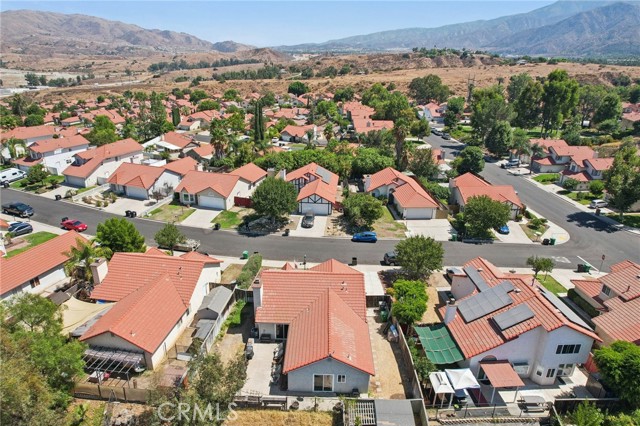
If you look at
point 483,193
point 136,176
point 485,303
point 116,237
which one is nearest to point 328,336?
point 485,303

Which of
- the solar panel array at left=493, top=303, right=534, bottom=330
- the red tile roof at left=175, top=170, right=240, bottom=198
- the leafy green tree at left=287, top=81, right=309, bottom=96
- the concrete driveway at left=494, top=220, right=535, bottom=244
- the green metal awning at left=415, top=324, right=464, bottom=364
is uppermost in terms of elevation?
the leafy green tree at left=287, top=81, right=309, bottom=96

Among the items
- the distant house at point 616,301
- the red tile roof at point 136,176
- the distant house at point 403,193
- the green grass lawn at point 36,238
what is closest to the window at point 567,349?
the distant house at point 616,301

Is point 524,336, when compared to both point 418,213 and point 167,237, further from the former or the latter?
point 167,237

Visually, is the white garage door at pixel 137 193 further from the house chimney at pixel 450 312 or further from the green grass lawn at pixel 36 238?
the house chimney at pixel 450 312

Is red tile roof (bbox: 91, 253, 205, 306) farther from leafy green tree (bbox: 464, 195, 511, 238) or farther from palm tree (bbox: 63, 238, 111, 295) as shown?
Result: leafy green tree (bbox: 464, 195, 511, 238)

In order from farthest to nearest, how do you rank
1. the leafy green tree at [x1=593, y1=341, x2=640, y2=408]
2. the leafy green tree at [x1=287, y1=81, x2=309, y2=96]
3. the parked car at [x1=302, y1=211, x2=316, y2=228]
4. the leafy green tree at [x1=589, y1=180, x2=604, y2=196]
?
the leafy green tree at [x1=287, y1=81, x2=309, y2=96], the leafy green tree at [x1=589, y1=180, x2=604, y2=196], the parked car at [x1=302, y1=211, x2=316, y2=228], the leafy green tree at [x1=593, y1=341, x2=640, y2=408]

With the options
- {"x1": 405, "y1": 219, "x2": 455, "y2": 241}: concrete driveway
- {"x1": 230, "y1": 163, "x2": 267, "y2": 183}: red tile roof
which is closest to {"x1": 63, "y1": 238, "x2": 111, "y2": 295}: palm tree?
{"x1": 230, "y1": 163, "x2": 267, "y2": 183}: red tile roof
